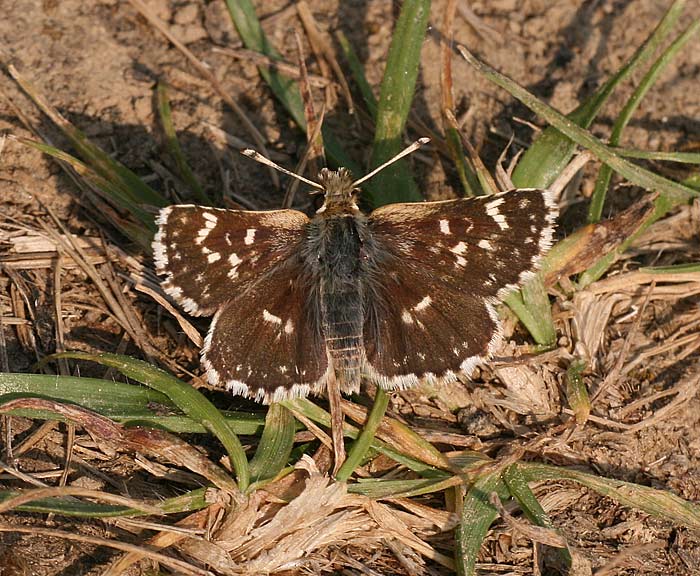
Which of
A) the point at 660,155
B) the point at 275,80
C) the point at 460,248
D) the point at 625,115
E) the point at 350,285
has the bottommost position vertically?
the point at 350,285

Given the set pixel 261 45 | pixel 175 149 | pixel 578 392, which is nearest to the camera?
pixel 578 392

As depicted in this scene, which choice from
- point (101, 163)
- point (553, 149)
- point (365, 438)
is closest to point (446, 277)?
point (365, 438)

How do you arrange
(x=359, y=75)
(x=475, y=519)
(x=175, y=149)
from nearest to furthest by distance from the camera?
(x=475, y=519) → (x=175, y=149) → (x=359, y=75)

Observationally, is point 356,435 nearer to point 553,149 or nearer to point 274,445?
point 274,445

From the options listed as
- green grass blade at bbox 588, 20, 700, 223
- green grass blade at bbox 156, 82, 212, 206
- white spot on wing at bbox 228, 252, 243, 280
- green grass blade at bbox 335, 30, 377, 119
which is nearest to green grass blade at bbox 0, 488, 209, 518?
white spot on wing at bbox 228, 252, 243, 280

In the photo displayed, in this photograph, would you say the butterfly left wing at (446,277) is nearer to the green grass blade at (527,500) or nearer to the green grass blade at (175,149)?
the green grass blade at (527,500)

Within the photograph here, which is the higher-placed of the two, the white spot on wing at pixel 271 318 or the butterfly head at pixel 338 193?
the butterfly head at pixel 338 193

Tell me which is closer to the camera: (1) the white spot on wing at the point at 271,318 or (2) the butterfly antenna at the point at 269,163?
(1) the white spot on wing at the point at 271,318

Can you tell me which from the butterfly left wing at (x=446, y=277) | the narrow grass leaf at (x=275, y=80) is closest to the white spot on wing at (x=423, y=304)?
the butterfly left wing at (x=446, y=277)

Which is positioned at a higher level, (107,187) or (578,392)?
(107,187)
